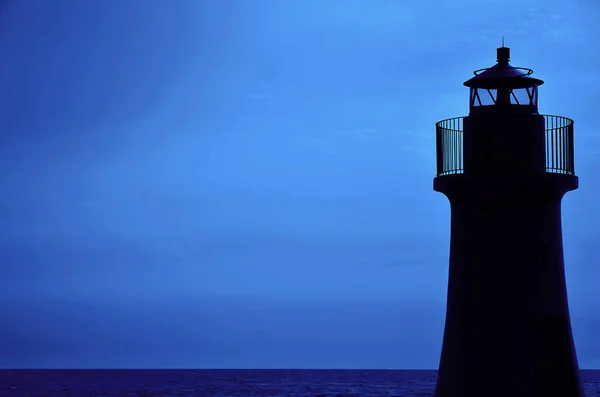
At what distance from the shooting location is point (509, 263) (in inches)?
398

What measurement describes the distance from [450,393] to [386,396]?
57570mm

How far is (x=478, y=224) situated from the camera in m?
10.3

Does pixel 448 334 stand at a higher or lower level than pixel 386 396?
higher

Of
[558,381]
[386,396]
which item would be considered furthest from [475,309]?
[386,396]

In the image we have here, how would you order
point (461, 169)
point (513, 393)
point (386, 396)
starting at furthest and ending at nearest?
point (386, 396)
point (461, 169)
point (513, 393)

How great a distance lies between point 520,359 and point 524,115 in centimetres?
303

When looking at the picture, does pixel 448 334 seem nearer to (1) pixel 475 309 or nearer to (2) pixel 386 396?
(1) pixel 475 309

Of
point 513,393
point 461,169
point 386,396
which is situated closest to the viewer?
point 513,393

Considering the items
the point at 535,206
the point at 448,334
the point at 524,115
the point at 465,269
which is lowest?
the point at 448,334

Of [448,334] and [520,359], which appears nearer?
[520,359]

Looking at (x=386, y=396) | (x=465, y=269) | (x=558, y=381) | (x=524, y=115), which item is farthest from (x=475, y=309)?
(x=386, y=396)

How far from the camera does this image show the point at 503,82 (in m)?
11.0

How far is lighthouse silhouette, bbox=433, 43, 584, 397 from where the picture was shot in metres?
9.95

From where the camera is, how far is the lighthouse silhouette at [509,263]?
9953mm
